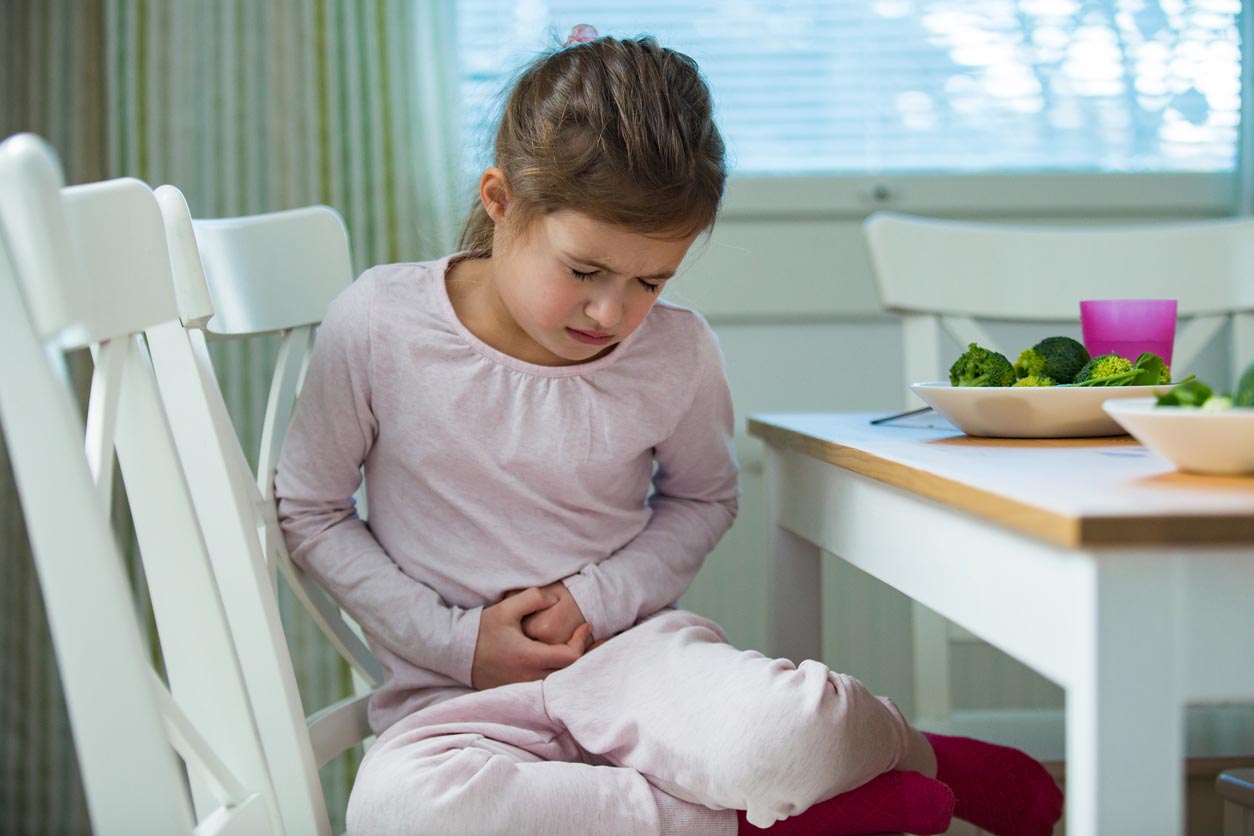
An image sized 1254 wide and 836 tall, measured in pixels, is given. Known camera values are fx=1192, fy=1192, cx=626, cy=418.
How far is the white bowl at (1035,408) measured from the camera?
833 mm

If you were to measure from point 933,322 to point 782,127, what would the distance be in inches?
24.6

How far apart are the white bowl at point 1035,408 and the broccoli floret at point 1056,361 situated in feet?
0.20

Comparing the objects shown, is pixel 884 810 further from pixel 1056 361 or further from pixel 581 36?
pixel 581 36

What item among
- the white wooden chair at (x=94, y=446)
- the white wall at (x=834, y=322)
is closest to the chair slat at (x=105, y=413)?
the white wooden chair at (x=94, y=446)

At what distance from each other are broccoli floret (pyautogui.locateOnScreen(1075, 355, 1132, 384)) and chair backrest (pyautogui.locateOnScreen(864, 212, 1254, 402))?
530 millimetres

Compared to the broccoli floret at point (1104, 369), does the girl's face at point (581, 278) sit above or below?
above

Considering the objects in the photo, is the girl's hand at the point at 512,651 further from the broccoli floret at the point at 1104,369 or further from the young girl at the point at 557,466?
the broccoli floret at the point at 1104,369

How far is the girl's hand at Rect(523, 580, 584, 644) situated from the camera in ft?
3.59

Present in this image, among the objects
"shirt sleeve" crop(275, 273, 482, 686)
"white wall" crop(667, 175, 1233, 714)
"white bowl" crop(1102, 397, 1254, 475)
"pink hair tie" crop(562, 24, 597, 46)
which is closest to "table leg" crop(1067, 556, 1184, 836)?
"white bowl" crop(1102, 397, 1254, 475)

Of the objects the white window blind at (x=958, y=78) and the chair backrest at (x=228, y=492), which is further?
the white window blind at (x=958, y=78)

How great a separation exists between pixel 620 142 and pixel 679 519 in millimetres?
392

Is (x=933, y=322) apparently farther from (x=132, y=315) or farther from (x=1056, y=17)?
(x=132, y=315)

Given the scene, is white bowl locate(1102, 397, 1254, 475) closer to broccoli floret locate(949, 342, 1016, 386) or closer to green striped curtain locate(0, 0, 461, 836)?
broccoli floret locate(949, 342, 1016, 386)

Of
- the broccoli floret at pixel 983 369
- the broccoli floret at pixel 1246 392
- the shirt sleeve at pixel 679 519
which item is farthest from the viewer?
the shirt sleeve at pixel 679 519
